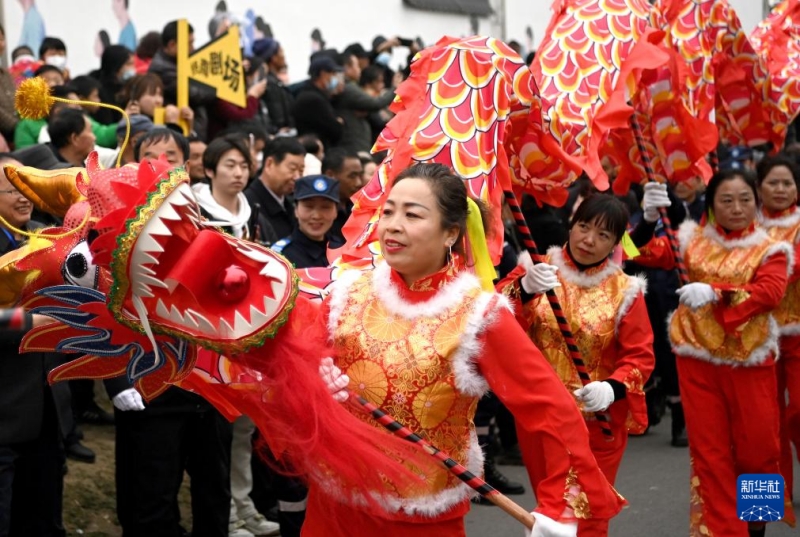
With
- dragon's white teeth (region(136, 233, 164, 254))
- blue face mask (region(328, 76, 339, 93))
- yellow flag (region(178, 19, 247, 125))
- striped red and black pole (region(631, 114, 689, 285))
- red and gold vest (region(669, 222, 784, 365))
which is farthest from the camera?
blue face mask (region(328, 76, 339, 93))

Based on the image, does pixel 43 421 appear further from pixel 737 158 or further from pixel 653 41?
pixel 737 158

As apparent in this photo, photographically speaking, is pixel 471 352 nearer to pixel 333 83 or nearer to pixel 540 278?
pixel 540 278

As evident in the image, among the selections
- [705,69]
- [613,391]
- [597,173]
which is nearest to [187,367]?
[613,391]

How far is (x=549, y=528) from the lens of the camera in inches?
128

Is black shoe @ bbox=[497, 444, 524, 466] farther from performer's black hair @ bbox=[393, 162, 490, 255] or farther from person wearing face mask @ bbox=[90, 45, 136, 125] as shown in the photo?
performer's black hair @ bbox=[393, 162, 490, 255]

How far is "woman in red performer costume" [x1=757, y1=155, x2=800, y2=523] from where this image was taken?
6234 mm

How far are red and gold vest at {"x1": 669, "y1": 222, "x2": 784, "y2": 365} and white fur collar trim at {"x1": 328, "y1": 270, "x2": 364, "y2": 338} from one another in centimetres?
263

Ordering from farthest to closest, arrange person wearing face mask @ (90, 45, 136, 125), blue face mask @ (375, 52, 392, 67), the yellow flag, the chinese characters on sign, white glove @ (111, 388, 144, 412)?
blue face mask @ (375, 52, 392, 67)
person wearing face mask @ (90, 45, 136, 125)
the chinese characters on sign
the yellow flag
white glove @ (111, 388, 144, 412)

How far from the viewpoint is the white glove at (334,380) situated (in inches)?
132

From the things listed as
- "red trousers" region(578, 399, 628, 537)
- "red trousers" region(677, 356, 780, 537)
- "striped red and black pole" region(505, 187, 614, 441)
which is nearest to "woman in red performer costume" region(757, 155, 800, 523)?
"red trousers" region(677, 356, 780, 537)

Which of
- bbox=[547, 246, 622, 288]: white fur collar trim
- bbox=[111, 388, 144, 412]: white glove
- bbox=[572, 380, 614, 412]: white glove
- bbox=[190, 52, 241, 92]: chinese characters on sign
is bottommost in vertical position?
bbox=[111, 388, 144, 412]: white glove

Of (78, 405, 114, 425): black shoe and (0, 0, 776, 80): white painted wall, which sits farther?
(0, 0, 776, 80): white painted wall

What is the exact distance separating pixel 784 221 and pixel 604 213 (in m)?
1.63

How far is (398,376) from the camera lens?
336 cm
